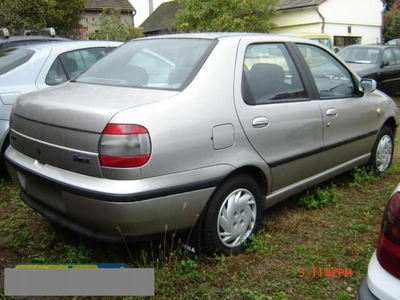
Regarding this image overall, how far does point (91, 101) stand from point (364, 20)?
84.2 ft

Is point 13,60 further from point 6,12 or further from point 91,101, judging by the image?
point 6,12

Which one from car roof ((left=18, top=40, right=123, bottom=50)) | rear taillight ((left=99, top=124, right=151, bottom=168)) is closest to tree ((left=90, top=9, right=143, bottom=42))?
car roof ((left=18, top=40, right=123, bottom=50))

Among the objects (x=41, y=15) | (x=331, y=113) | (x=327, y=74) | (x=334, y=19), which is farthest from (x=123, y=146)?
(x=334, y=19)

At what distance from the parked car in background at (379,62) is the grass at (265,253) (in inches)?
273

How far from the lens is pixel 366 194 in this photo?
4.32 meters

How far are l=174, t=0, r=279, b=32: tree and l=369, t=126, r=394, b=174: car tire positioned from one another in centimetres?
1627

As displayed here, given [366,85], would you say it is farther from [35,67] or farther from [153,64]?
[35,67]

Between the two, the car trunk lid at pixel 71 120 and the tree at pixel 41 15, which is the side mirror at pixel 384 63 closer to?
the car trunk lid at pixel 71 120

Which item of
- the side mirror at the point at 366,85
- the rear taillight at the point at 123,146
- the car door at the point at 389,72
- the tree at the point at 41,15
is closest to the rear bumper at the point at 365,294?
the rear taillight at the point at 123,146

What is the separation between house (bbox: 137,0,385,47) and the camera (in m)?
22.6

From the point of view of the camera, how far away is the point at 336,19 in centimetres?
2327

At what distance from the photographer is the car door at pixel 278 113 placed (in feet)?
10.1

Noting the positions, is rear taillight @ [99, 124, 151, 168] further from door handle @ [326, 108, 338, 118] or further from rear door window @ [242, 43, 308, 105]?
door handle @ [326, 108, 338, 118]

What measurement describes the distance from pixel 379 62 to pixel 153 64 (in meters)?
8.64
